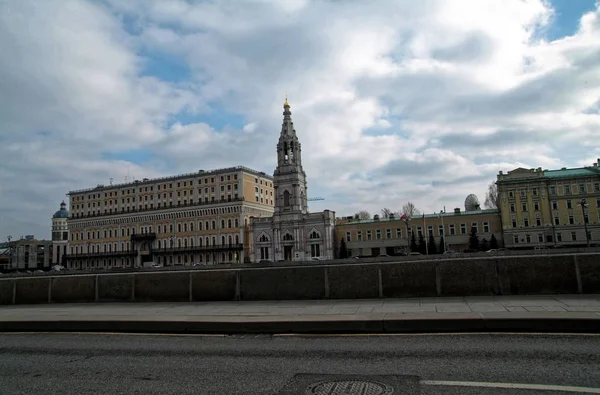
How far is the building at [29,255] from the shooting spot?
520ft

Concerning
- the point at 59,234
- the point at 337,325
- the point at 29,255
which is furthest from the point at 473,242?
the point at 29,255

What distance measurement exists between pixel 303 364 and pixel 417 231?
8891cm

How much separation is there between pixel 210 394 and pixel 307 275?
8.47 m

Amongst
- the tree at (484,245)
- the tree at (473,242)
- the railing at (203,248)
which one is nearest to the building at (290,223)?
the railing at (203,248)

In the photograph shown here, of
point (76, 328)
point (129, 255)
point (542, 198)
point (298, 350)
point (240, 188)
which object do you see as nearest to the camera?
point (298, 350)

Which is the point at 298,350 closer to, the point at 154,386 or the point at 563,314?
the point at 154,386

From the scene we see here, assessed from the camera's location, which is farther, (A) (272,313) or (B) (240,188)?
(B) (240,188)

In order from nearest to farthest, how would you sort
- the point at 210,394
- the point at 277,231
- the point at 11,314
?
1. the point at 210,394
2. the point at 11,314
3. the point at 277,231

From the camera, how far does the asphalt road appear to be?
20.7 ft

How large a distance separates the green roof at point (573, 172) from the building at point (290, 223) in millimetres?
42481

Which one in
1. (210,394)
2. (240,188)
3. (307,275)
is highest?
(240,188)

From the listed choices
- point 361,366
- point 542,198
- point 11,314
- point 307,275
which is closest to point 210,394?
point 361,366

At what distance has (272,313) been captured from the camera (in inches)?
469

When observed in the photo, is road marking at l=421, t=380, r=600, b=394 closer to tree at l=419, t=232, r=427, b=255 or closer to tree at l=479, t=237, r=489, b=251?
tree at l=479, t=237, r=489, b=251
